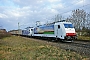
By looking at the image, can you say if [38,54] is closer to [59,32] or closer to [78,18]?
[59,32]

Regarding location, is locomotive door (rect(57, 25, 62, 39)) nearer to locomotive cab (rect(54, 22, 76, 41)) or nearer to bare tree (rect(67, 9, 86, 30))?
locomotive cab (rect(54, 22, 76, 41))

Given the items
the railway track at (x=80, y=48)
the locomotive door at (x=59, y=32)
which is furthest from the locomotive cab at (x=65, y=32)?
the railway track at (x=80, y=48)

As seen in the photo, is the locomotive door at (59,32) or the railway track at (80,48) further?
the locomotive door at (59,32)

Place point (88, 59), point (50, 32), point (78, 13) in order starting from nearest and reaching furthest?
point (88, 59), point (50, 32), point (78, 13)

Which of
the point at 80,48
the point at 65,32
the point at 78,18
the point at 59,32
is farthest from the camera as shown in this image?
the point at 78,18

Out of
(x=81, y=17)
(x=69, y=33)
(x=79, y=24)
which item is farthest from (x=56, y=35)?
(x=81, y=17)

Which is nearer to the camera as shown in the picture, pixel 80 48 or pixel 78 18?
pixel 80 48

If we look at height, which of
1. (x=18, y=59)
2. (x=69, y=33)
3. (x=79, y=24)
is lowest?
(x=18, y=59)

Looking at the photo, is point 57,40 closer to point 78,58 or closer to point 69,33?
point 69,33

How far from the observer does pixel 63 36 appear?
77.6ft

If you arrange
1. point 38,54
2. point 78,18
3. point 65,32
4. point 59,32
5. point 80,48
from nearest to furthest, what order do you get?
point 38,54 → point 80,48 → point 65,32 → point 59,32 → point 78,18

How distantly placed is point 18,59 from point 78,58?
3857mm

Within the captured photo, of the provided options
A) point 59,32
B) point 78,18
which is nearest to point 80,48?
point 59,32

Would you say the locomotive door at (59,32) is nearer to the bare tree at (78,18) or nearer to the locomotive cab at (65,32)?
the locomotive cab at (65,32)
